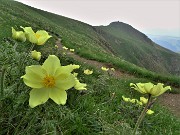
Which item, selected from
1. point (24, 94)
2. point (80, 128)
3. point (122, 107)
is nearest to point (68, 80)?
point (24, 94)

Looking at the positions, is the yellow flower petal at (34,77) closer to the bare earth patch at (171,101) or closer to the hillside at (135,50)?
the bare earth patch at (171,101)

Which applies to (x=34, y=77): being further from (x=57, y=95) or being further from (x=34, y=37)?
(x=34, y=37)

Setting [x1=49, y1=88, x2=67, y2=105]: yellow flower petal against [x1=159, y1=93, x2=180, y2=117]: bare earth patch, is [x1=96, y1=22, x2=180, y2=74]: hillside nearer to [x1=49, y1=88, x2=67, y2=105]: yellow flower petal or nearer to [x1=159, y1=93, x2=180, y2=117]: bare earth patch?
[x1=159, y1=93, x2=180, y2=117]: bare earth patch

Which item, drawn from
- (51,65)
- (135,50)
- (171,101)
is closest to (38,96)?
(51,65)

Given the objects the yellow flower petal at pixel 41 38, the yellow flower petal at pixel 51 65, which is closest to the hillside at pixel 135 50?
the yellow flower petal at pixel 41 38

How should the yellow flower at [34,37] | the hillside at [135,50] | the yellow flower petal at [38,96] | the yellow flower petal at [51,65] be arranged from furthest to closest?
the hillside at [135,50], the yellow flower at [34,37], the yellow flower petal at [51,65], the yellow flower petal at [38,96]

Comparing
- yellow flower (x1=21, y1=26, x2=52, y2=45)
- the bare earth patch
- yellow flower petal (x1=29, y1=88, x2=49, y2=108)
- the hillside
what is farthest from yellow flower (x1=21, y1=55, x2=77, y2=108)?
the hillside
